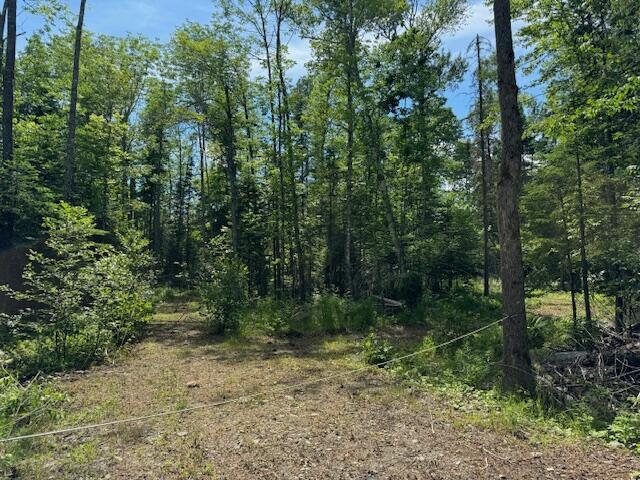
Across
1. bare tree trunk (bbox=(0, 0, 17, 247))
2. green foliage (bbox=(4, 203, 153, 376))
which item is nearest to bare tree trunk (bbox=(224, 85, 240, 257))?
bare tree trunk (bbox=(0, 0, 17, 247))

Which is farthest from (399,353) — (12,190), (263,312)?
(12,190)

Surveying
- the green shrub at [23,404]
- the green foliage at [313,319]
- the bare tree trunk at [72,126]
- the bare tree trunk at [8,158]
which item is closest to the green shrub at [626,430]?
the green shrub at [23,404]

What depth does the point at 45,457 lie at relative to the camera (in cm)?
360

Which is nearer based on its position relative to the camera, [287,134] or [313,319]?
[313,319]

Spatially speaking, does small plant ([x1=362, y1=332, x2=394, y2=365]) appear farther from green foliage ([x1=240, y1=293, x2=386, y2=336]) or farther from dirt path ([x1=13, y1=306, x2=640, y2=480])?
green foliage ([x1=240, y1=293, x2=386, y2=336])

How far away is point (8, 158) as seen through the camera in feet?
33.1

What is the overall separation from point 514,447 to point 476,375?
228 cm

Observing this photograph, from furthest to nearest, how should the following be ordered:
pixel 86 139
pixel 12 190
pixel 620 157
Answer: pixel 86 139 → pixel 12 190 → pixel 620 157

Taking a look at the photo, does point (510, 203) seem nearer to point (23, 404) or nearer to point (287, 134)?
point (23, 404)

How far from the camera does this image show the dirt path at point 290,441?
11.0 ft

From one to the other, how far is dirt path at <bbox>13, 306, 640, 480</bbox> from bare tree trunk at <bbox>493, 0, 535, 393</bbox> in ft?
4.12

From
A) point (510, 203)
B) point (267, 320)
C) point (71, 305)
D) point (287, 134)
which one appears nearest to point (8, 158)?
point (71, 305)

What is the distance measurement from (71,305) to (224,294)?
12.6 ft

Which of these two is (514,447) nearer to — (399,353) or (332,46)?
(399,353)
